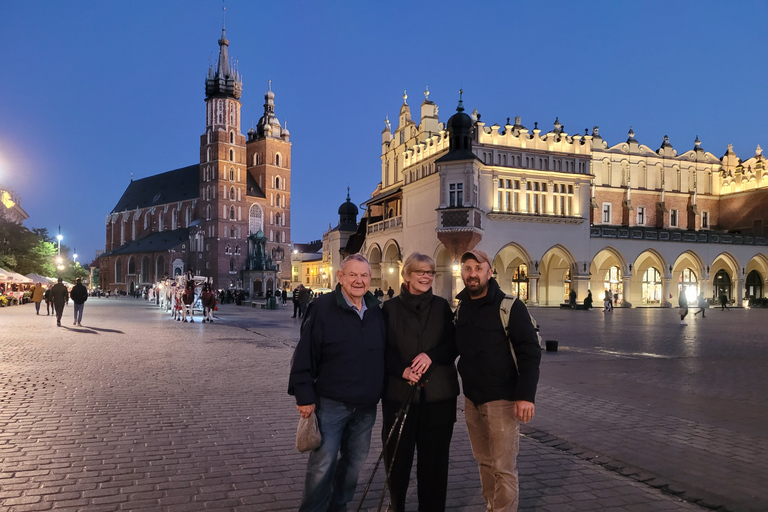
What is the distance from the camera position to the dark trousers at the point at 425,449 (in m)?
4.00

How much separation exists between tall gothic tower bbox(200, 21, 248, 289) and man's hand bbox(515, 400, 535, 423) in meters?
93.0

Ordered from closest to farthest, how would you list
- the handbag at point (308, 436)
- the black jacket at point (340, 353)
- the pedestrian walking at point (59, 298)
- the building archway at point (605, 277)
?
the handbag at point (308, 436)
the black jacket at point (340, 353)
the pedestrian walking at point (59, 298)
the building archway at point (605, 277)

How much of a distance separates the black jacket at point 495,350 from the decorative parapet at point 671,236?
40.0 m

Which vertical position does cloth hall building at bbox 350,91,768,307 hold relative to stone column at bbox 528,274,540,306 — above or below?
above

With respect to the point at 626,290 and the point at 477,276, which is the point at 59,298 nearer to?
the point at 477,276

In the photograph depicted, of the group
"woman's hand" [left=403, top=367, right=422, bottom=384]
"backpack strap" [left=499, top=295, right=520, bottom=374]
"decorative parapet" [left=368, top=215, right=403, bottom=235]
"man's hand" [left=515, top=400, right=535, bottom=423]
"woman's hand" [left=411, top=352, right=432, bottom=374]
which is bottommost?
"man's hand" [left=515, top=400, right=535, bottom=423]

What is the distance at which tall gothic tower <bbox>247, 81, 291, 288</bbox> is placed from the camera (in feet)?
333

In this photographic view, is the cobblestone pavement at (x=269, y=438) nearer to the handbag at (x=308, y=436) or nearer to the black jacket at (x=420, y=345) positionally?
the handbag at (x=308, y=436)

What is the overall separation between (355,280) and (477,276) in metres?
0.78

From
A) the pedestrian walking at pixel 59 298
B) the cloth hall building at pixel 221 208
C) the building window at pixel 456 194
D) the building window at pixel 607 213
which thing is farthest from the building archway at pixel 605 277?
the cloth hall building at pixel 221 208

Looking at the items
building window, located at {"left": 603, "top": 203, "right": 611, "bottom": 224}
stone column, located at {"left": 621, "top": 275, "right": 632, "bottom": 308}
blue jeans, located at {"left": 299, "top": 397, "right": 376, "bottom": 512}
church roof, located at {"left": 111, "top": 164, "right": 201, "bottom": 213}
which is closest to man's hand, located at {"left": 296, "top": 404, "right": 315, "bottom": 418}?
blue jeans, located at {"left": 299, "top": 397, "right": 376, "bottom": 512}

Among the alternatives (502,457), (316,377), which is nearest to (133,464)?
(316,377)

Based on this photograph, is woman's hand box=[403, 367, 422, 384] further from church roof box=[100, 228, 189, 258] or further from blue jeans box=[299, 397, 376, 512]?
church roof box=[100, 228, 189, 258]

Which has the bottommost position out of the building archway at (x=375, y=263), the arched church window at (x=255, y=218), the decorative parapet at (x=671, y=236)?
the building archway at (x=375, y=263)
